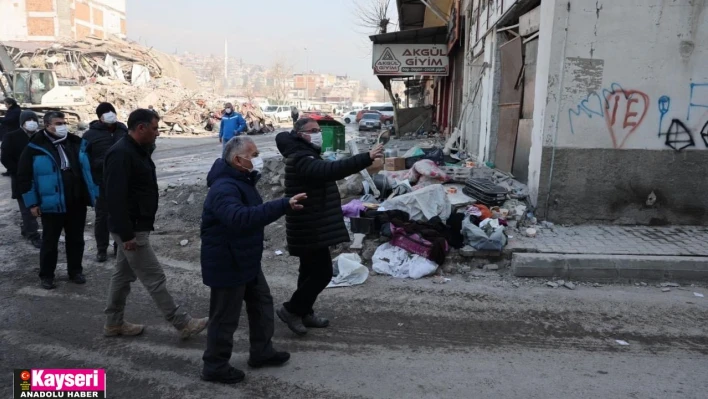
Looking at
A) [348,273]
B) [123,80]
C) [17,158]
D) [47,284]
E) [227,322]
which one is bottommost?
[47,284]

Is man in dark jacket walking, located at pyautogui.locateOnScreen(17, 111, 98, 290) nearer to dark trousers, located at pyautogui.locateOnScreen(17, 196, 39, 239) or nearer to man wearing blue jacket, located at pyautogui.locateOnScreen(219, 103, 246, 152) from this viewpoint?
dark trousers, located at pyautogui.locateOnScreen(17, 196, 39, 239)

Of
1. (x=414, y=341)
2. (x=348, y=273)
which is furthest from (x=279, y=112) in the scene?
(x=414, y=341)

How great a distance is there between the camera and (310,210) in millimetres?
3854

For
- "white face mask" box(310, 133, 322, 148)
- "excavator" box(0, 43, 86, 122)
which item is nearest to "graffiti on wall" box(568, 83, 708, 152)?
"white face mask" box(310, 133, 322, 148)

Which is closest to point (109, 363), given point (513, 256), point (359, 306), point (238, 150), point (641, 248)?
point (238, 150)

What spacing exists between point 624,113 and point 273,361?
577 cm

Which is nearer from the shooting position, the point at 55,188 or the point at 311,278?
the point at 311,278

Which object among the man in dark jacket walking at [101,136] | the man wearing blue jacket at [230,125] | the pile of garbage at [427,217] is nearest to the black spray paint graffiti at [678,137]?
the pile of garbage at [427,217]

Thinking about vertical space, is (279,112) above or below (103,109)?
above

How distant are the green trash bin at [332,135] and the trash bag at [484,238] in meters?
8.13

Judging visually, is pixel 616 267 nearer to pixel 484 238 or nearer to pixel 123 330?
pixel 484 238

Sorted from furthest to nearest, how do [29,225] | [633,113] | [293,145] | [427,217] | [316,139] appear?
1. [29,225]
2. [633,113]
3. [427,217]
4. [316,139]
5. [293,145]

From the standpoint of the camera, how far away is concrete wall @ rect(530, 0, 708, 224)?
6391mm

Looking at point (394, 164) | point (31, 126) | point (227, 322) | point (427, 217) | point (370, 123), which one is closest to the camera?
point (227, 322)
